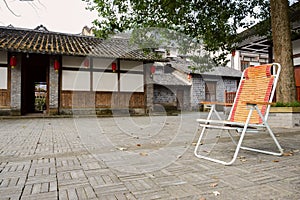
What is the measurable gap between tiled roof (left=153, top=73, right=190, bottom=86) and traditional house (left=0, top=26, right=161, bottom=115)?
631 centimetres

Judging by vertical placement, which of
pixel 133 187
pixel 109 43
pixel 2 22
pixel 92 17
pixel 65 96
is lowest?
pixel 133 187

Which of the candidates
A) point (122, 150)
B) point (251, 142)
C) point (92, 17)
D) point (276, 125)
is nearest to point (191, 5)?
point (92, 17)

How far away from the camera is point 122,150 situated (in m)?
2.97

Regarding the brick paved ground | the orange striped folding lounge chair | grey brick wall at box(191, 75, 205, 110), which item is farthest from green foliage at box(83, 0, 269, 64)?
grey brick wall at box(191, 75, 205, 110)

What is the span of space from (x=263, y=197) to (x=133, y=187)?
0.88 metres

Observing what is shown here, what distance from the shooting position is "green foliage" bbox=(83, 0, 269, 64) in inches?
241

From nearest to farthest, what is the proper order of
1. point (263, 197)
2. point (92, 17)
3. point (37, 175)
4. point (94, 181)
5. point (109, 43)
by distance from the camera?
1. point (263, 197)
2. point (94, 181)
3. point (37, 175)
4. point (92, 17)
5. point (109, 43)

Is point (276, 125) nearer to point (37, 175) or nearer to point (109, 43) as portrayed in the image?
point (37, 175)

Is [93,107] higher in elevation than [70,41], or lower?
lower

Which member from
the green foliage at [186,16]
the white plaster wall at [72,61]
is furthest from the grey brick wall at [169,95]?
the green foliage at [186,16]

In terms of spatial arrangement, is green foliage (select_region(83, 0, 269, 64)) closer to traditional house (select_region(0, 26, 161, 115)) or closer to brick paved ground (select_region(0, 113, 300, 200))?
traditional house (select_region(0, 26, 161, 115))

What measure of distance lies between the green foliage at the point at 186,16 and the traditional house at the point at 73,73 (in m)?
2.90

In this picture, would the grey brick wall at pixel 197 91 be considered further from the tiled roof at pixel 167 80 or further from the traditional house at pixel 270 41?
the traditional house at pixel 270 41

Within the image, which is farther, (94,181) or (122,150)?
(122,150)
